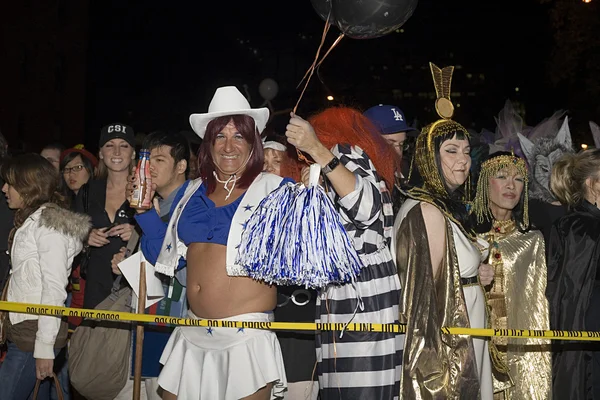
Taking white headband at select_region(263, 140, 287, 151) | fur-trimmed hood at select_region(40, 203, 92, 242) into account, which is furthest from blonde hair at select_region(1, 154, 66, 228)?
white headband at select_region(263, 140, 287, 151)

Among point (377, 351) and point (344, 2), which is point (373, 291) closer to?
point (377, 351)

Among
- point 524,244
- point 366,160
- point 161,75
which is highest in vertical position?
point 161,75

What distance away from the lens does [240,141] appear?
4.49 metres

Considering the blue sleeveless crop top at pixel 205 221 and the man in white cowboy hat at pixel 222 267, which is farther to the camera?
the blue sleeveless crop top at pixel 205 221

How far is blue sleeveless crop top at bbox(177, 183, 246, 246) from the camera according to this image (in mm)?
4266

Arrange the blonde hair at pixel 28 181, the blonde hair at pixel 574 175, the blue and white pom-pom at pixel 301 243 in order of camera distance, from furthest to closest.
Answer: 1. the blonde hair at pixel 574 175
2. the blonde hair at pixel 28 181
3. the blue and white pom-pom at pixel 301 243

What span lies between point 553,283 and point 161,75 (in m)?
28.9

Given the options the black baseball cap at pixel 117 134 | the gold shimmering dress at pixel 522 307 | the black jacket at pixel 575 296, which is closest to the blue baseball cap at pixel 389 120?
the gold shimmering dress at pixel 522 307

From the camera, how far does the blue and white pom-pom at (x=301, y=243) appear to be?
3.80 m

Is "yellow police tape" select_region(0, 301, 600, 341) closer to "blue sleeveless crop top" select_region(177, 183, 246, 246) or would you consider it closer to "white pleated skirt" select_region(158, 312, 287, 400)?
"white pleated skirt" select_region(158, 312, 287, 400)

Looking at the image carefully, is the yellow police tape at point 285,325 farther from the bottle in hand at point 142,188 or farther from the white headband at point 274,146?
the white headband at point 274,146

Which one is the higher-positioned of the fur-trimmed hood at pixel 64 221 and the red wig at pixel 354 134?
the red wig at pixel 354 134

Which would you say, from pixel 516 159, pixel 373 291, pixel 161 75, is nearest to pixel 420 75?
pixel 161 75

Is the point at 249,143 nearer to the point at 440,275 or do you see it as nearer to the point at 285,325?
the point at 285,325
